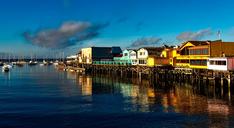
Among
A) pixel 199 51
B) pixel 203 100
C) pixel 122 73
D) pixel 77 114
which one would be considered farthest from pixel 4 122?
pixel 122 73

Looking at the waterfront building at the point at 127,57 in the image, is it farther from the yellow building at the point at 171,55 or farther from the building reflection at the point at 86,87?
the building reflection at the point at 86,87

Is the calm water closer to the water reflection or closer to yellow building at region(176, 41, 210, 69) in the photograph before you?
the water reflection

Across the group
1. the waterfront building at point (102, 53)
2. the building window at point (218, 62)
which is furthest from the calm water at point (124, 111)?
the waterfront building at point (102, 53)

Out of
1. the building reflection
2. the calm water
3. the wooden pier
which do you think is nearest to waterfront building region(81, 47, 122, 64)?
the wooden pier

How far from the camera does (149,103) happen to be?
49531mm

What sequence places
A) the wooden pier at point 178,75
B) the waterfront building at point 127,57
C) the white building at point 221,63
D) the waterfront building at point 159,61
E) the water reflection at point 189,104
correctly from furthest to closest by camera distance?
the waterfront building at point 127,57 < the waterfront building at point 159,61 < the white building at point 221,63 < the wooden pier at point 178,75 < the water reflection at point 189,104

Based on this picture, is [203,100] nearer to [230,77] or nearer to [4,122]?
[230,77]

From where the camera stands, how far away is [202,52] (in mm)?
73812

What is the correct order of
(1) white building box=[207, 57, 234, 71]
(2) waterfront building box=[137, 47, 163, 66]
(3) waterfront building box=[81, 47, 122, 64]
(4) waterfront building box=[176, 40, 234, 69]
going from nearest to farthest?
(1) white building box=[207, 57, 234, 71]
(4) waterfront building box=[176, 40, 234, 69]
(2) waterfront building box=[137, 47, 163, 66]
(3) waterfront building box=[81, 47, 122, 64]

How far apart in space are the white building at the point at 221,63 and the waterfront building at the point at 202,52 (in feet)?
11.5

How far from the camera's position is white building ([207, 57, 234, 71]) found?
61.3m

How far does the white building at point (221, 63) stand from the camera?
6128cm

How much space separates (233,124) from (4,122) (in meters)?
23.5

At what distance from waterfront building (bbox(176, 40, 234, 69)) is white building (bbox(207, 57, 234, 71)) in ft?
11.5
